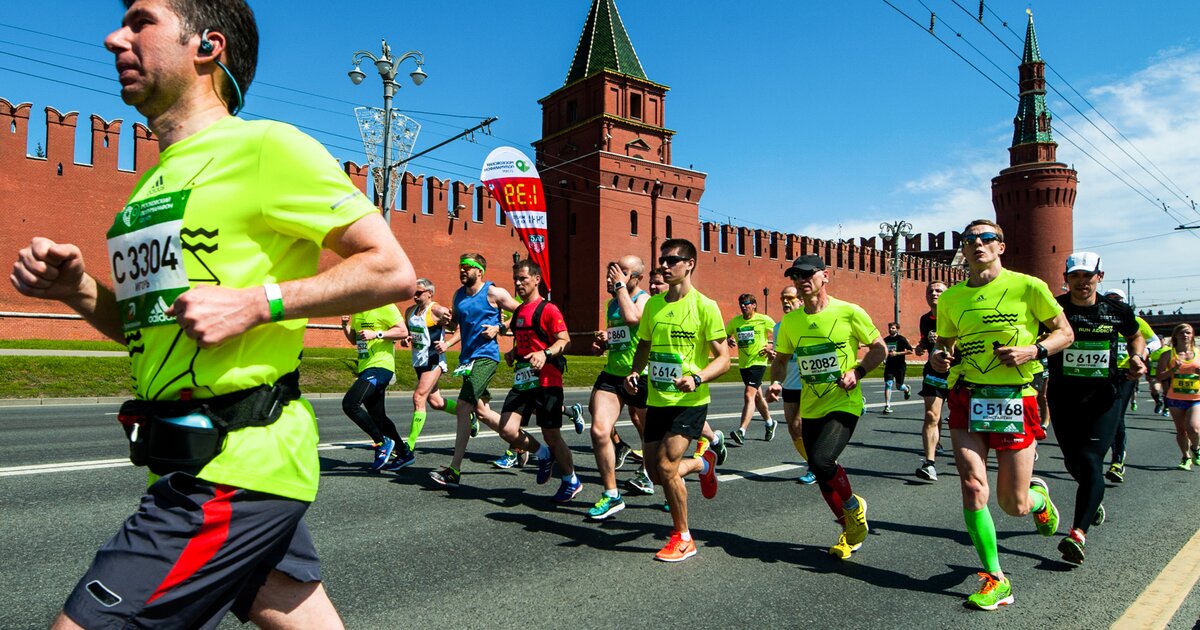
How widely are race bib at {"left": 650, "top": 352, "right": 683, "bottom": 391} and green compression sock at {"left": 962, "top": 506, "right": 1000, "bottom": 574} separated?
1.98 meters

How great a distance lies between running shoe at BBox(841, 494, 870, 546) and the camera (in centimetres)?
544

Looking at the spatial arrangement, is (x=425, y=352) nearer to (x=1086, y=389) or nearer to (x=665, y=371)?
(x=665, y=371)

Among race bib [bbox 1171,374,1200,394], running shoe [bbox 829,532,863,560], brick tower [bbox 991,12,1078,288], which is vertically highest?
brick tower [bbox 991,12,1078,288]

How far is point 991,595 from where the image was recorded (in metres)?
4.45

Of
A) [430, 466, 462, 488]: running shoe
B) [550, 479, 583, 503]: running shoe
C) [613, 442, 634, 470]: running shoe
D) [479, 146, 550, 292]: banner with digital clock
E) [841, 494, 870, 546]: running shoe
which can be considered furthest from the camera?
[479, 146, 550, 292]: banner with digital clock

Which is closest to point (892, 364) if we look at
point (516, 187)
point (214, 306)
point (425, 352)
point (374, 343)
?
point (516, 187)

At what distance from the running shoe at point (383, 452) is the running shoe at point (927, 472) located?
18.8 feet

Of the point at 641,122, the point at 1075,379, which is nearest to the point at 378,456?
the point at 1075,379

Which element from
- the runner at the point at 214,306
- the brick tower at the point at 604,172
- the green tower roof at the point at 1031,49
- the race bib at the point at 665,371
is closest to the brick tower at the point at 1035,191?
the green tower roof at the point at 1031,49

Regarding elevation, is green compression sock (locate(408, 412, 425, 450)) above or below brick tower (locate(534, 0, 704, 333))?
below

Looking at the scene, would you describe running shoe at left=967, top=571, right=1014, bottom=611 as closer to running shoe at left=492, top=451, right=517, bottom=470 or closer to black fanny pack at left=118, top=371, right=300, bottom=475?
black fanny pack at left=118, top=371, right=300, bottom=475

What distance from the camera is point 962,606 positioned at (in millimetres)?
4469

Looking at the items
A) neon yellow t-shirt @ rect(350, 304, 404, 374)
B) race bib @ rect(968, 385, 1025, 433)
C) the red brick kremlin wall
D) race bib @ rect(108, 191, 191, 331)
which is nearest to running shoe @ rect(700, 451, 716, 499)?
race bib @ rect(968, 385, 1025, 433)

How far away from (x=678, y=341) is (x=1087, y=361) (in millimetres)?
3150
